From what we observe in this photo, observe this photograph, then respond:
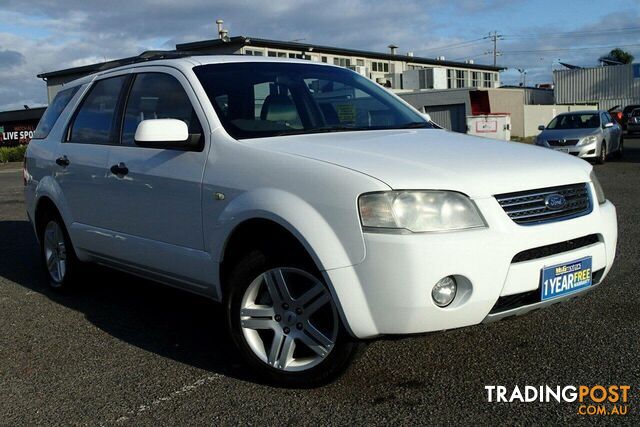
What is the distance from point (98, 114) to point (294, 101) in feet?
5.52

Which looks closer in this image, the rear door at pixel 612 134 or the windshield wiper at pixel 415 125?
the windshield wiper at pixel 415 125

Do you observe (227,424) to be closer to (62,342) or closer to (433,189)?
(433,189)

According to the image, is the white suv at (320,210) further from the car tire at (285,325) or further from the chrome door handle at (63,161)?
the chrome door handle at (63,161)

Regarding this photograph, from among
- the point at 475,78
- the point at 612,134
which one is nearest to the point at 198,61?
the point at 612,134

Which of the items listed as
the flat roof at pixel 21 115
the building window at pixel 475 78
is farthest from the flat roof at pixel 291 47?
the flat roof at pixel 21 115

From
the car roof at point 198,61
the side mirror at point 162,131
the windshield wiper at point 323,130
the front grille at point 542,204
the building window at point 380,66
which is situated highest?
the building window at point 380,66

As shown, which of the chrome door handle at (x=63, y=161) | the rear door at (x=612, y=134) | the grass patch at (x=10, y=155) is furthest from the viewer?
the grass patch at (x=10, y=155)

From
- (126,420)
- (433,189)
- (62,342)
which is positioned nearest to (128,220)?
(62,342)

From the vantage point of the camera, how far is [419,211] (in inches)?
122

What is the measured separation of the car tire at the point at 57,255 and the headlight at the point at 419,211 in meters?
3.32

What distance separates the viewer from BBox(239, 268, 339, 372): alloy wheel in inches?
133

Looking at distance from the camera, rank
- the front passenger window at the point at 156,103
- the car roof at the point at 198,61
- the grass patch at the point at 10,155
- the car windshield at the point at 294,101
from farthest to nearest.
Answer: the grass patch at the point at 10,155 → the car roof at the point at 198,61 → the front passenger window at the point at 156,103 → the car windshield at the point at 294,101

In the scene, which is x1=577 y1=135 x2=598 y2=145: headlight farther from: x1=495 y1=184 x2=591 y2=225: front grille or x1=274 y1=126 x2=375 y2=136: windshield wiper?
x1=495 y1=184 x2=591 y2=225: front grille

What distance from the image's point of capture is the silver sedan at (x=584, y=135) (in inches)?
703
